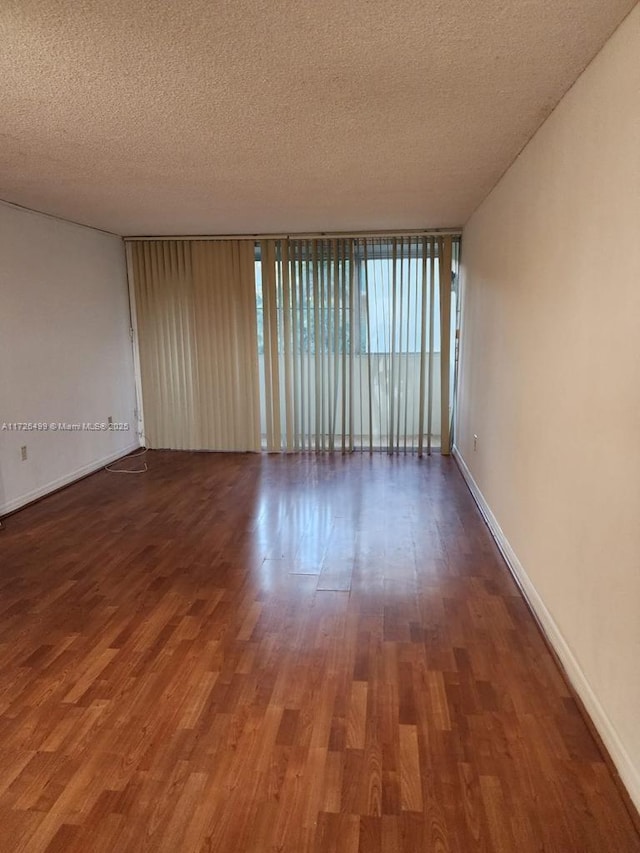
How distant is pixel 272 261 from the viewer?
5.79 meters

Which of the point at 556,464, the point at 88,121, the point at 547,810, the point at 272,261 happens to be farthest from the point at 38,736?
the point at 272,261

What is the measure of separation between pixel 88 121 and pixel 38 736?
2497 mm

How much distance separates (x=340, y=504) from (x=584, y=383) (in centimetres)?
262

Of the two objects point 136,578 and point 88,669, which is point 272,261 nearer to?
point 136,578

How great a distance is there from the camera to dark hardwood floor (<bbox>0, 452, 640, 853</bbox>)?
1568 mm

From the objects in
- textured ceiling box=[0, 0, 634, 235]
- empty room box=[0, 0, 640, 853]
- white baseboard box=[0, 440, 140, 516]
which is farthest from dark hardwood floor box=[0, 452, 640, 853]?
textured ceiling box=[0, 0, 634, 235]

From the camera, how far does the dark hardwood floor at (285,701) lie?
157 centimetres

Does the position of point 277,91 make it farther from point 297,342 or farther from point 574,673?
point 297,342

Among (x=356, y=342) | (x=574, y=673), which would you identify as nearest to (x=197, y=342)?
(x=356, y=342)

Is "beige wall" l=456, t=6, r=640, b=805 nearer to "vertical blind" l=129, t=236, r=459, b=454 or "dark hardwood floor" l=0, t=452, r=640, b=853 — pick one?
"dark hardwood floor" l=0, t=452, r=640, b=853

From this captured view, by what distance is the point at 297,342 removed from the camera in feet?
19.5

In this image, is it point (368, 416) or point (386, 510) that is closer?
point (386, 510)

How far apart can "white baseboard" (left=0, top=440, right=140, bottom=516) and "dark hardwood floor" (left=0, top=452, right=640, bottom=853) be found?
47cm

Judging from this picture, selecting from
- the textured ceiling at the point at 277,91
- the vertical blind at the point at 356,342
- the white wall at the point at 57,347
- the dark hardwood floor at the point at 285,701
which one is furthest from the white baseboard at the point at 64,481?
the textured ceiling at the point at 277,91
